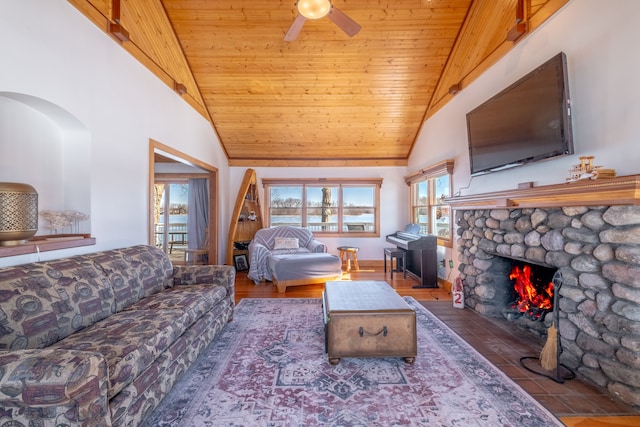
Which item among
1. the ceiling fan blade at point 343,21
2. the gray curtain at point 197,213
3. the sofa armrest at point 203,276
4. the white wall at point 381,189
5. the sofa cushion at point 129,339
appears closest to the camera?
the sofa cushion at point 129,339

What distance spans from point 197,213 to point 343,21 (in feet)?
16.7

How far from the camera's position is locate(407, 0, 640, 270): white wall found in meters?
1.91

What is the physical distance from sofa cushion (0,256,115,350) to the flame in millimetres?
3870

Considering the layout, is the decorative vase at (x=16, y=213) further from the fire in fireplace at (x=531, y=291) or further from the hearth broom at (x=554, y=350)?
the fire in fireplace at (x=531, y=291)

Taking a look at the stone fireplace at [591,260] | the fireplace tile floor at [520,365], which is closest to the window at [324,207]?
the fireplace tile floor at [520,365]

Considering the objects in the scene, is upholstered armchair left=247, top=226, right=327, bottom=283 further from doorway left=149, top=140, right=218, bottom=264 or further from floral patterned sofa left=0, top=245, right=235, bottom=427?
floral patterned sofa left=0, top=245, right=235, bottom=427

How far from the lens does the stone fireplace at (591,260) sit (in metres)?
1.78

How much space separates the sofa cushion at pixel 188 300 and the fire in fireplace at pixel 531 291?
3.19m

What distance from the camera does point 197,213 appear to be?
6500 mm

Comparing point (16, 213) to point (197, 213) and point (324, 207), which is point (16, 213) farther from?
point (324, 207)

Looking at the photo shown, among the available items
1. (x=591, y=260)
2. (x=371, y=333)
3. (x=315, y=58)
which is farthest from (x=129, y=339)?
(x=315, y=58)

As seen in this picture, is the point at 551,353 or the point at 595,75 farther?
the point at 551,353

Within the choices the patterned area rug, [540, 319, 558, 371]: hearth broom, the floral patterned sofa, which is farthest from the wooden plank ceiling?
the patterned area rug

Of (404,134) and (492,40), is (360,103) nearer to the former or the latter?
(404,134)
